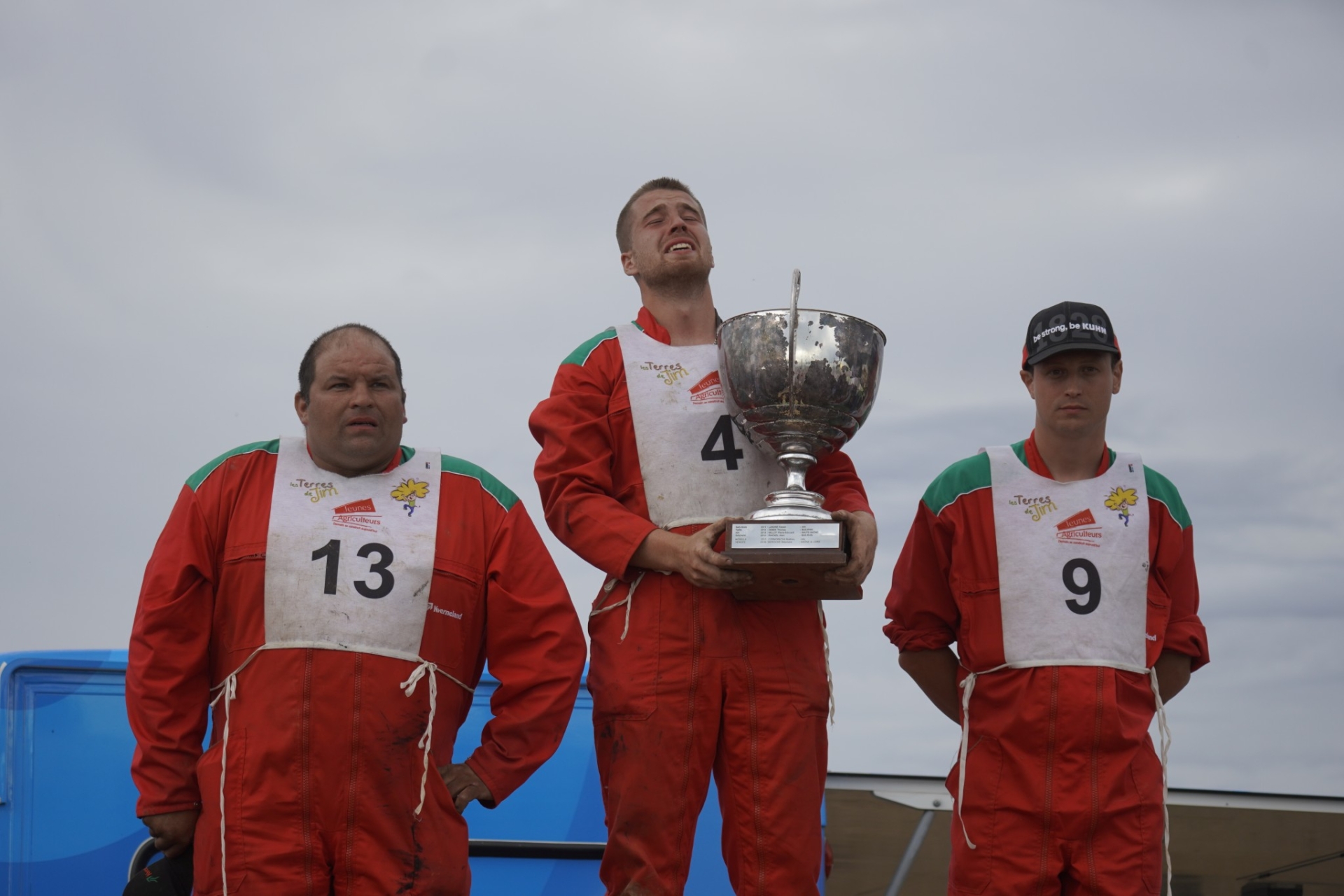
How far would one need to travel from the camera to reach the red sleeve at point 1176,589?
3721mm

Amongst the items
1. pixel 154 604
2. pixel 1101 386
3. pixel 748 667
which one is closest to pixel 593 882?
pixel 748 667

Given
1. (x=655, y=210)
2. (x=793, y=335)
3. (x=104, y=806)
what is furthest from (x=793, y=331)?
(x=104, y=806)

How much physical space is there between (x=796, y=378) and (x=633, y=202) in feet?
3.43

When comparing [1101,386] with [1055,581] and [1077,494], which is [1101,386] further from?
[1055,581]

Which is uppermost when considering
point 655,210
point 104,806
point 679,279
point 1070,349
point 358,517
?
point 655,210

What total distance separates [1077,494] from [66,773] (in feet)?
10.7

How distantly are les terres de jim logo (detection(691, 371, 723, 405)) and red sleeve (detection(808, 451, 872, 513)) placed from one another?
36 centimetres

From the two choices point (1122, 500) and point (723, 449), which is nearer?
point (723, 449)

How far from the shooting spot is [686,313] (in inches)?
150

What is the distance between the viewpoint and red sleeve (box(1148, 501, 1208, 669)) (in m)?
3.72

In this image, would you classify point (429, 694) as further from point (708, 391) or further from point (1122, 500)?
point (1122, 500)

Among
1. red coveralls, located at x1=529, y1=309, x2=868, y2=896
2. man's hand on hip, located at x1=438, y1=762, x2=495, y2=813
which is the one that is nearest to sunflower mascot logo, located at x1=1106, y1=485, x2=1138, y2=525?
red coveralls, located at x1=529, y1=309, x2=868, y2=896

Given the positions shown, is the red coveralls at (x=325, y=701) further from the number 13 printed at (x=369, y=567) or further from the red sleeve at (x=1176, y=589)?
the red sleeve at (x=1176, y=589)

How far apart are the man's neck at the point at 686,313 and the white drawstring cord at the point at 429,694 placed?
119 centimetres
